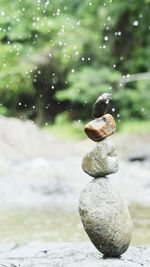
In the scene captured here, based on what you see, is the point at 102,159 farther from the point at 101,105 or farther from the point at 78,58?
the point at 78,58

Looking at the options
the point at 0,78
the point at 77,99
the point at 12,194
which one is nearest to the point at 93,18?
the point at 77,99

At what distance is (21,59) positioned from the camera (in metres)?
16.1

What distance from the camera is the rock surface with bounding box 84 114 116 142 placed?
420 cm

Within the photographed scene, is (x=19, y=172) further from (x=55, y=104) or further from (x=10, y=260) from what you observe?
(x=55, y=104)

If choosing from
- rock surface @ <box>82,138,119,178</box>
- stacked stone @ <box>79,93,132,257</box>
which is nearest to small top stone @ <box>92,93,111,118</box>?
stacked stone @ <box>79,93,132,257</box>

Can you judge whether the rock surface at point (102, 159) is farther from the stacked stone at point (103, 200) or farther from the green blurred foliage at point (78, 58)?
the green blurred foliage at point (78, 58)

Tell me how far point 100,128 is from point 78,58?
44.6 feet

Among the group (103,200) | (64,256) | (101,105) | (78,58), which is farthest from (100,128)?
(78,58)

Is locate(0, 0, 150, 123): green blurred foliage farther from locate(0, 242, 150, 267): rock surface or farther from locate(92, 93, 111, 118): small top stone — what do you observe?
locate(92, 93, 111, 118): small top stone

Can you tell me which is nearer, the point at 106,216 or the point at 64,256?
the point at 106,216

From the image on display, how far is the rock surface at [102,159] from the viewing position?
13.8ft

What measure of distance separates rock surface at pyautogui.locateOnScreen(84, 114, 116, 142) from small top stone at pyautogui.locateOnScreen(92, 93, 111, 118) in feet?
0.13

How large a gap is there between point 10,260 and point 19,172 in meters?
5.70

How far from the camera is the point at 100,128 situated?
4199 millimetres
